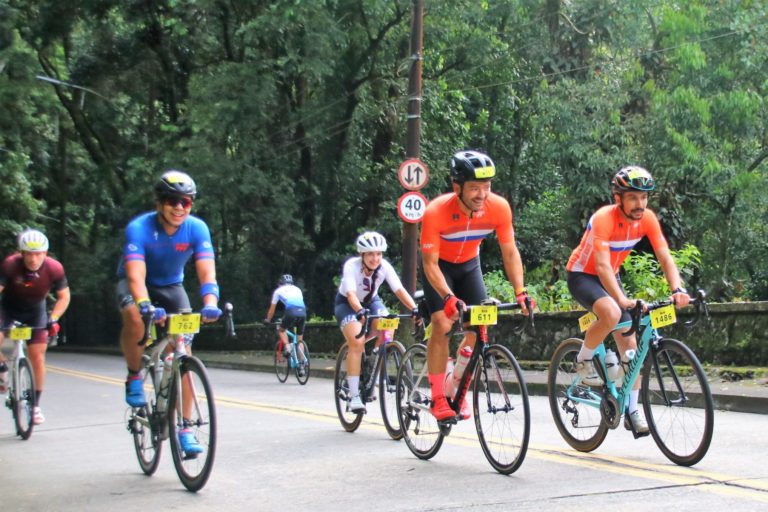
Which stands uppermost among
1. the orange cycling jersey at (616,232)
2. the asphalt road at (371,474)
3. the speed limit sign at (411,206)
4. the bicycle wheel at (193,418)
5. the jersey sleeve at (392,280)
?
the speed limit sign at (411,206)

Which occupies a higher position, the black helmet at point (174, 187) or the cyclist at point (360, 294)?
the black helmet at point (174, 187)

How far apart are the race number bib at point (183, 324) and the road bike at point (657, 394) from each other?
9.42ft

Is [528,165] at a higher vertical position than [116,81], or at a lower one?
lower

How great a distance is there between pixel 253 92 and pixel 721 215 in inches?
437

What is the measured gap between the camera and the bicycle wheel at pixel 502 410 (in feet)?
21.7

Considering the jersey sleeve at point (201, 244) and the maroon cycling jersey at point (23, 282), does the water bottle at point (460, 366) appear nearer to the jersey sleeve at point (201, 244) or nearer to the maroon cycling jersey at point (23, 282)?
the jersey sleeve at point (201, 244)

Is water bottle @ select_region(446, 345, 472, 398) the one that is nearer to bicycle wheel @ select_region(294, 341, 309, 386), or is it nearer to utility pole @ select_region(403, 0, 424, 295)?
utility pole @ select_region(403, 0, 424, 295)

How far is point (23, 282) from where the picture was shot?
32.9 feet

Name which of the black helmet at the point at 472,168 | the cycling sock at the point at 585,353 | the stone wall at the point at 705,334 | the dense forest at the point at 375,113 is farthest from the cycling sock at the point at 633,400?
the dense forest at the point at 375,113

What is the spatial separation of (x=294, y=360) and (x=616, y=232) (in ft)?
35.1

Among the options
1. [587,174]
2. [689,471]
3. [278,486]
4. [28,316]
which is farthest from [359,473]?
[587,174]

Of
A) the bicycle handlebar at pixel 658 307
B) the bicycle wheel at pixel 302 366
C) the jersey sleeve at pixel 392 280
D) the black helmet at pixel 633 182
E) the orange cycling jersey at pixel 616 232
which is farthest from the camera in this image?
the bicycle wheel at pixel 302 366

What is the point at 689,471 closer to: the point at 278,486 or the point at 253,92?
the point at 278,486

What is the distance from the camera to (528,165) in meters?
32.6
